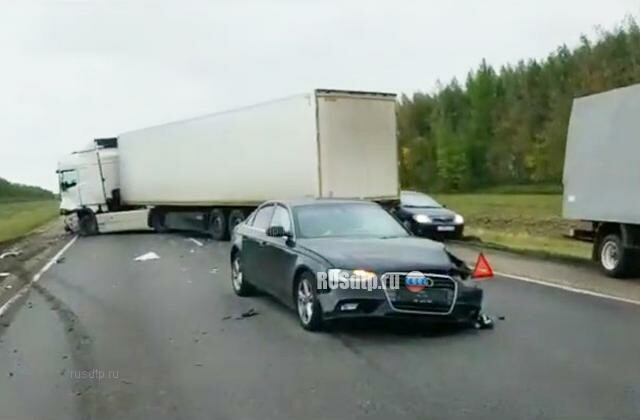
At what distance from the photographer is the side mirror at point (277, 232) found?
10709 millimetres

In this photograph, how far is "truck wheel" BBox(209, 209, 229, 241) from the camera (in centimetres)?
2714

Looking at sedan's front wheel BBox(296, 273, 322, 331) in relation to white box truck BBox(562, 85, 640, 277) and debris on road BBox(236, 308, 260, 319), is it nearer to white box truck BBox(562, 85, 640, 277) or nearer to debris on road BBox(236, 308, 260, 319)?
debris on road BBox(236, 308, 260, 319)

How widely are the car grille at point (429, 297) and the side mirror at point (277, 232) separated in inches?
81.0

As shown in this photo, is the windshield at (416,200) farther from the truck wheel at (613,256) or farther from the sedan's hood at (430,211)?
the truck wheel at (613,256)

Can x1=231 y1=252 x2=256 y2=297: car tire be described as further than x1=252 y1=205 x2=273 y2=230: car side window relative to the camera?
Yes

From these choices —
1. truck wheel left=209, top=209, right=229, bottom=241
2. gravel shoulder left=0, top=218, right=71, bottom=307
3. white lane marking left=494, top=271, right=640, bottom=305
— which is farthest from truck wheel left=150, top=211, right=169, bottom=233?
white lane marking left=494, top=271, right=640, bottom=305

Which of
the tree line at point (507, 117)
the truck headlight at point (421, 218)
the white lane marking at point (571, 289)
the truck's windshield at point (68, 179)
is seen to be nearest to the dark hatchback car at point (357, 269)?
the white lane marking at point (571, 289)

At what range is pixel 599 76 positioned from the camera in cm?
5200

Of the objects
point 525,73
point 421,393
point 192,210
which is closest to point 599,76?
point 525,73

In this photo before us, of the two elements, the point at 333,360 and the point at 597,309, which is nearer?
the point at 333,360

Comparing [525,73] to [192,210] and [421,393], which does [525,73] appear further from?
[421,393]

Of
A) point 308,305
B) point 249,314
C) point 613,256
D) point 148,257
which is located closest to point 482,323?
point 308,305

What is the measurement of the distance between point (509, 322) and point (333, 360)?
293cm

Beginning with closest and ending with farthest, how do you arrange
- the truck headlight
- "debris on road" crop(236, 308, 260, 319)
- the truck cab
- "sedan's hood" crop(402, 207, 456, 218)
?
"debris on road" crop(236, 308, 260, 319)
the truck headlight
"sedan's hood" crop(402, 207, 456, 218)
the truck cab
